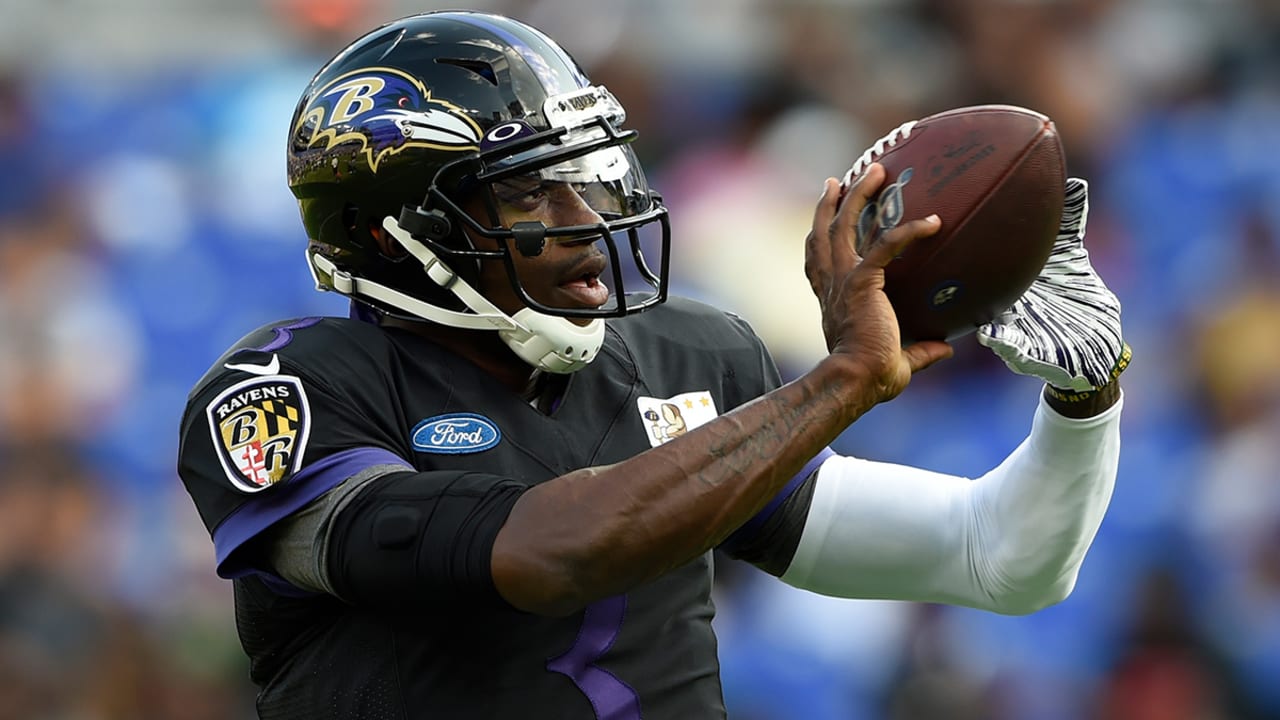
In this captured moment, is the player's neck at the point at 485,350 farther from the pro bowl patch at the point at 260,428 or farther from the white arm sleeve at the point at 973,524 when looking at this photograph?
the white arm sleeve at the point at 973,524

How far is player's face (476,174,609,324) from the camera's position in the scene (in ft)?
7.87

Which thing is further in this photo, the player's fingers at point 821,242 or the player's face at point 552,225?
the player's face at point 552,225

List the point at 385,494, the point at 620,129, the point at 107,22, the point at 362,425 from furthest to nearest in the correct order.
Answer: the point at 107,22 → the point at 620,129 → the point at 362,425 → the point at 385,494

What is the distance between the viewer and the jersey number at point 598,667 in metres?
2.26

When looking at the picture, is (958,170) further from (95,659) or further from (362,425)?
(95,659)

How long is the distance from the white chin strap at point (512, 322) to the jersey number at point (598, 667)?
356 mm

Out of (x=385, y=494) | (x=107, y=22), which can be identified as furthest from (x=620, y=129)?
(x=107, y=22)

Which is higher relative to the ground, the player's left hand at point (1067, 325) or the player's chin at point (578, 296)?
the player's chin at point (578, 296)

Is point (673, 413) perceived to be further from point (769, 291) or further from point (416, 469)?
point (769, 291)

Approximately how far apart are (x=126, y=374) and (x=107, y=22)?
4.86ft

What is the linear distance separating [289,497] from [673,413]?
632 mm

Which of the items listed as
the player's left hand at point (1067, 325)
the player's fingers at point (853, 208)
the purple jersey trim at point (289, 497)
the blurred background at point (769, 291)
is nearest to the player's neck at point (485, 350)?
the purple jersey trim at point (289, 497)

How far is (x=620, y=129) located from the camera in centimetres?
249

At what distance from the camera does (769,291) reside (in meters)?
4.99
